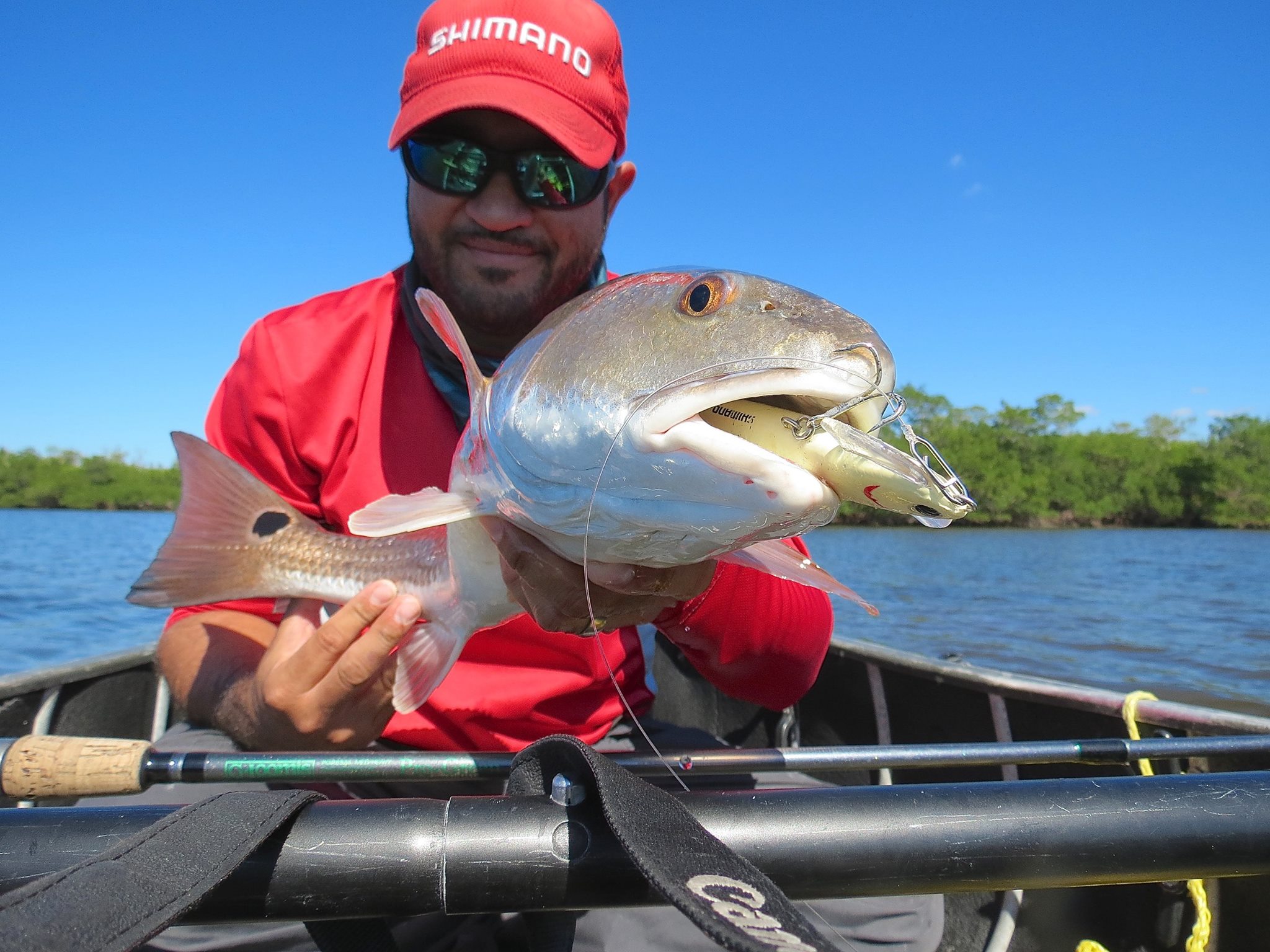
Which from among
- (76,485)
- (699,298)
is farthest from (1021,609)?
(76,485)

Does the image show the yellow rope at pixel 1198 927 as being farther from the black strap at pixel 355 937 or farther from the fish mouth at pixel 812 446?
the black strap at pixel 355 937

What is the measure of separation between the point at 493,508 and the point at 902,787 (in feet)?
2.74

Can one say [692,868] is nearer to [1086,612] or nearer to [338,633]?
[338,633]

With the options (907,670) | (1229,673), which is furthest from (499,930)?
(1229,673)

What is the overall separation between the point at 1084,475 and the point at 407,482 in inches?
2160

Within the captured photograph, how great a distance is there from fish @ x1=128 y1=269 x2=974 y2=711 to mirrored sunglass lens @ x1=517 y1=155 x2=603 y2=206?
0.91 meters

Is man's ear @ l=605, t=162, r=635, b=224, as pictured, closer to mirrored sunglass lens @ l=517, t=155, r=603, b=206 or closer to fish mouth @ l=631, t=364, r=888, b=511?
mirrored sunglass lens @ l=517, t=155, r=603, b=206

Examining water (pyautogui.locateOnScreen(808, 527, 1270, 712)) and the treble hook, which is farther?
water (pyautogui.locateOnScreen(808, 527, 1270, 712))

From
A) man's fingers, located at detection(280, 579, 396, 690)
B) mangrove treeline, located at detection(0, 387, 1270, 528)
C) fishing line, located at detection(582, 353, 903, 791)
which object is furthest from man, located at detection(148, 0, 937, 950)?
mangrove treeline, located at detection(0, 387, 1270, 528)

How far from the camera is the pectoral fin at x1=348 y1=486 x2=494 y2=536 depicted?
1521mm

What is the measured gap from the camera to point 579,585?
58.2 inches

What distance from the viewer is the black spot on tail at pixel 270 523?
2250mm

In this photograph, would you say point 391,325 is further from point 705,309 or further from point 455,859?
point 455,859

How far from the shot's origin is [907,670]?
3.61m
